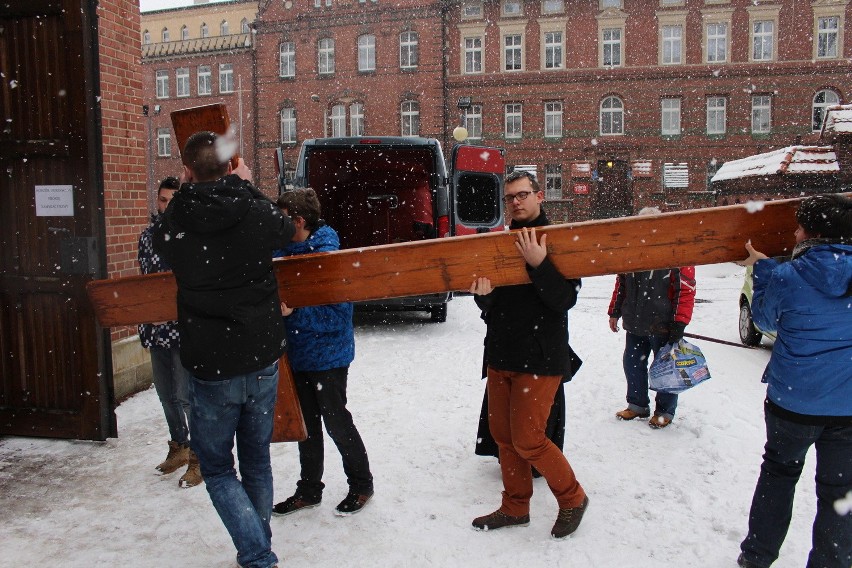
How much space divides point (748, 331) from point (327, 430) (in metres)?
6.49

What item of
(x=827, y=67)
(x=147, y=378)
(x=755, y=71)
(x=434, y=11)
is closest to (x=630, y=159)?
(x=755, y=71)

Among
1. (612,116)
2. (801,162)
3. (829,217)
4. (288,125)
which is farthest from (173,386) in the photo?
(288,125)

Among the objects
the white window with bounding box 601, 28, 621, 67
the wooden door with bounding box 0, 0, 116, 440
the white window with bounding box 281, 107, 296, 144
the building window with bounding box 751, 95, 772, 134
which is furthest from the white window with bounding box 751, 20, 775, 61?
the wooden door with bounding box 0, 0, 116, 440

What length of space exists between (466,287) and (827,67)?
3483 cm

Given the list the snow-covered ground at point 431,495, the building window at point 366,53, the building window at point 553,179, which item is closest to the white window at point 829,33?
the building window at point 553,179

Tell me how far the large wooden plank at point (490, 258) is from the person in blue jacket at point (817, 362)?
131mm

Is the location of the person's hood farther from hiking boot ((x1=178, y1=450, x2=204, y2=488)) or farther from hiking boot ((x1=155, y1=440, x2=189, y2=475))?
hiking boot ((x1=155, y1=440, x2=189, y2=475))

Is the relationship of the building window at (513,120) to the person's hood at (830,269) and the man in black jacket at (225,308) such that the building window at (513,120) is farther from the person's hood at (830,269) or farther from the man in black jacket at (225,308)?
the man in black jacket at (225,308)

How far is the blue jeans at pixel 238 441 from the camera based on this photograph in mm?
2596

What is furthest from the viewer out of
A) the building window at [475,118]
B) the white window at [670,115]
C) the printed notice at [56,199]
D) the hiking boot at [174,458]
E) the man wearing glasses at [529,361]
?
the building window at [475,118]

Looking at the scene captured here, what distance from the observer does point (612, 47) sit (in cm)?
3147

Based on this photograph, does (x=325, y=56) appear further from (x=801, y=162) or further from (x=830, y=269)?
(x=830, y=269)

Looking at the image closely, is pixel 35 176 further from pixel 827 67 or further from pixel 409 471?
pixel 827 67

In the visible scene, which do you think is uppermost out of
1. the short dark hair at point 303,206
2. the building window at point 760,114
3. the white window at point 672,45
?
the white window at point 672,45
